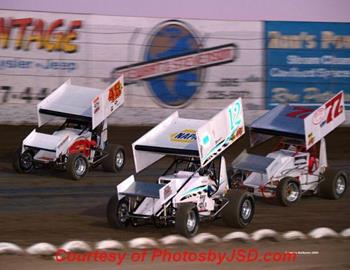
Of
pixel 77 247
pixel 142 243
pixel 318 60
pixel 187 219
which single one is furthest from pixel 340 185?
pixel 318 60

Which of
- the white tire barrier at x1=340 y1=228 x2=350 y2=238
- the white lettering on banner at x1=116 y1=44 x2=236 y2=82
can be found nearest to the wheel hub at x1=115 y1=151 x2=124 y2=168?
the white lettering on banner at x1=116 y1=44 x2=236 y2=82

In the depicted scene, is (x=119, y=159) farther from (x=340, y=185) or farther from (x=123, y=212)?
(x=123, y=212)

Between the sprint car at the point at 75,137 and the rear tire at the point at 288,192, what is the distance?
3904 mm

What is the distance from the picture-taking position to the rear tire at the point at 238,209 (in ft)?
39.8

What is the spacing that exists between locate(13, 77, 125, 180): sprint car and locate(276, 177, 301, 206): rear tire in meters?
3.90

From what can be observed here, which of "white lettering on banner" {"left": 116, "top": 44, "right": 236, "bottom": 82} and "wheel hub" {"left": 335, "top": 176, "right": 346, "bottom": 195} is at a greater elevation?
"white lettering on banner" {"left": 116, "top": 44, "right": 236, "bottom": 82}

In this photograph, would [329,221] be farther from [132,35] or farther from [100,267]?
[132,35]

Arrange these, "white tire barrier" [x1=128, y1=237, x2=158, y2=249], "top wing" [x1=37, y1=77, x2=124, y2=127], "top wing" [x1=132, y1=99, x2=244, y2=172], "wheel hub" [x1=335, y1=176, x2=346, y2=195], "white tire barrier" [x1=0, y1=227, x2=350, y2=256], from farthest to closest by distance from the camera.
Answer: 1. "top wing" [x1=37, y1=77, x2=124, y2=127]
2. "wheel hub" [x1=335, y1=176, x2=346, y2=195]
3. "top wing" [x1=132, y1=99, x2=244, y2=172]
4. "white tire barrier" [x1=128, y1=237, x2=158, y2=249]
5. "white tire barrier" [x1=0, y1=227, x2=350, y2=256]

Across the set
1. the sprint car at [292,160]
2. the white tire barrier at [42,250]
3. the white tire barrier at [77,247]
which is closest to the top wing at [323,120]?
the sprint car at [292,160]

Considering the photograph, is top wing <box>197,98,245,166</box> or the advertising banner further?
the advertising banner

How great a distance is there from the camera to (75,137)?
16125 mm

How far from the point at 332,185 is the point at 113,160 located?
4.38 m

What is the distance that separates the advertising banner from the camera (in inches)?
837

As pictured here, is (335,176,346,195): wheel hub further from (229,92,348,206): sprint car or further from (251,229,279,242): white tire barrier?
(251,229,279,242): white tire barrier
